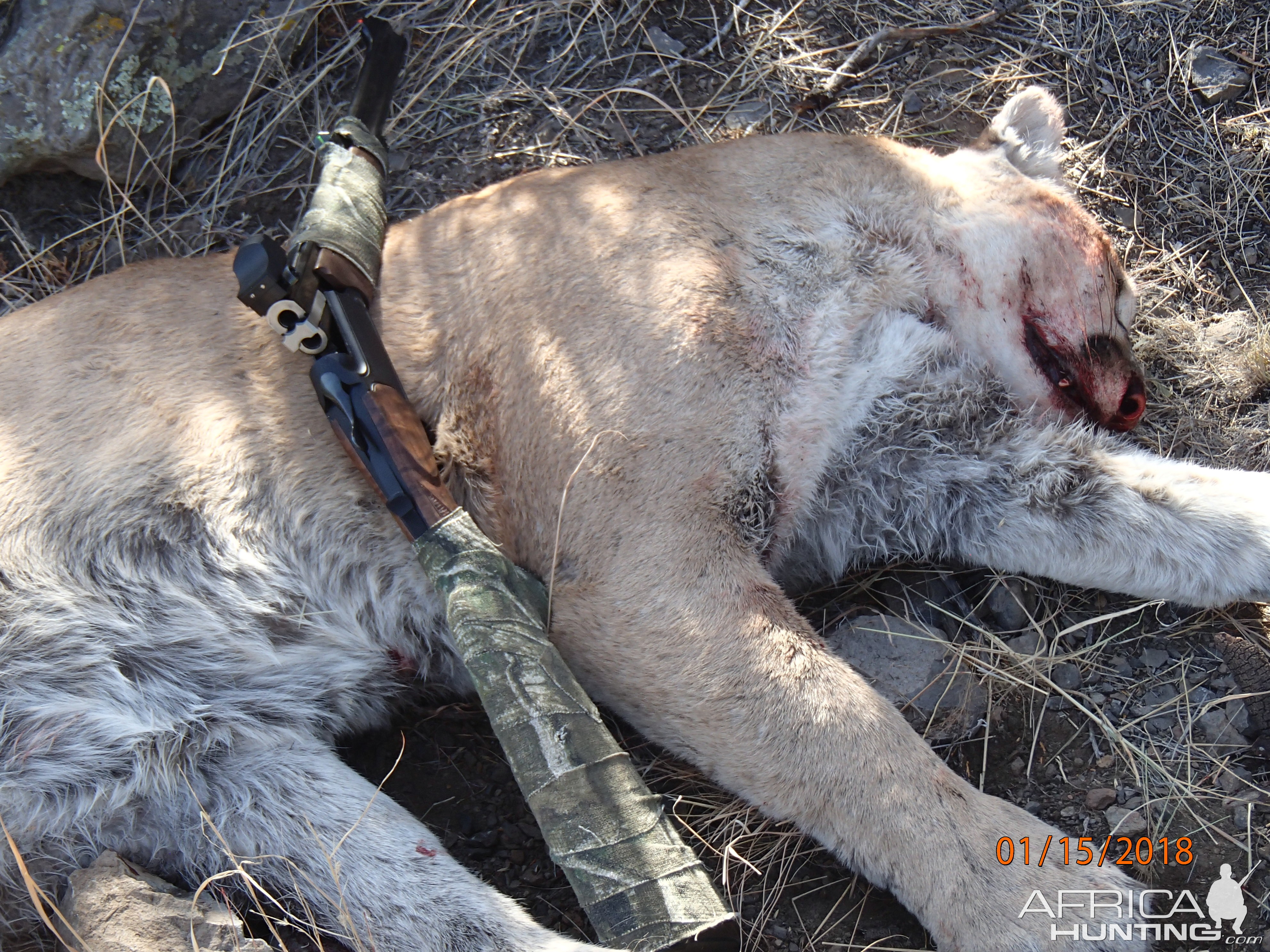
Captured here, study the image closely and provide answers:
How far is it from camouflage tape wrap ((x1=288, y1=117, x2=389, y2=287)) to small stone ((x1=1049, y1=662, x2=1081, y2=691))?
100 inches

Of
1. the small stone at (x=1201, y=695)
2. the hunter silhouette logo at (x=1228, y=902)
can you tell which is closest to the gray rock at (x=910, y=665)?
the small stone at (x=1201, y=695)

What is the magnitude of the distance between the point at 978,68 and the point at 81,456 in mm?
3855

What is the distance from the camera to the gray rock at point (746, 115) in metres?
4.03

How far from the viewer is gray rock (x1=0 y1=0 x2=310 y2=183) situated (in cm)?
370

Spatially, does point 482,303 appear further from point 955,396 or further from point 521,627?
point 955,396

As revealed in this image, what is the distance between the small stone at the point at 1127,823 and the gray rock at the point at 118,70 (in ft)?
14.3

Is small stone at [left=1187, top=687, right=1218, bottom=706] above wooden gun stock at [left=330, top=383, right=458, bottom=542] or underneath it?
underneath

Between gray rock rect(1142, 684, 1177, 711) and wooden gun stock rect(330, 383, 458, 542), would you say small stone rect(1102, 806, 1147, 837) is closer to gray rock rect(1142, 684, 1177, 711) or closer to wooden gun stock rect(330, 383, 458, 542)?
gray rock rect(1142, 684, 1177, 711)

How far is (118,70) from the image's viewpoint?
3770 mm

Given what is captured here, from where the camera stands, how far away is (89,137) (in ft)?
12.5

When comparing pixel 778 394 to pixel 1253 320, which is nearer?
pixel 778 394

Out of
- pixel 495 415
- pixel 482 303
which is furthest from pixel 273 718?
pixel 482 303
